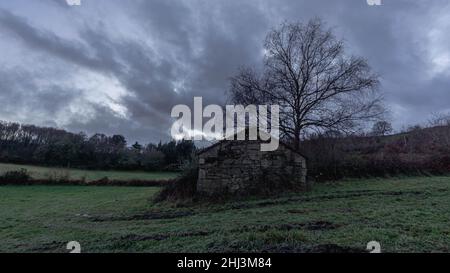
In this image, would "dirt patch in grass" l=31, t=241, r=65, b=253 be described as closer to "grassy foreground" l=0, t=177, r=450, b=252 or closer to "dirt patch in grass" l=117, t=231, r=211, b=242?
"grassy foreground" l=0, t=177, r=450, b=252

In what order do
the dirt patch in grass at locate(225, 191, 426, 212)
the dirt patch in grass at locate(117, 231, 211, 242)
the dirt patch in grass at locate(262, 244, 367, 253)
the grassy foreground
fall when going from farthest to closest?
the dirt patch in grass at locate(225, 191, 426, 212), the dirt patch in grass at locate(117, 231, 211, 242), the grassy foreground, the dirt patch in grass at locate(262, 244, 367, 253)

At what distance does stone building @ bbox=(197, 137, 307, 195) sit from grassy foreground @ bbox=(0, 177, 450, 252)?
1.15 m

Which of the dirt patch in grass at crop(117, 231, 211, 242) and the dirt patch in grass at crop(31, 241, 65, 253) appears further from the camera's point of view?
the dirt patch in grass at crop(117, 231, 211, 242)

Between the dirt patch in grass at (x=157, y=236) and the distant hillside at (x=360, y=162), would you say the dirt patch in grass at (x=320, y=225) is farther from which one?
the distant hillside at (x=360, y=162)

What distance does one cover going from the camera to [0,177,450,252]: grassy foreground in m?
5.12

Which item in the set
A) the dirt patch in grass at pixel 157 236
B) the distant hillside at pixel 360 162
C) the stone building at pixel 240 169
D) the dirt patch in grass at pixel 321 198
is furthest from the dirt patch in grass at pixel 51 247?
the distant hillside at pixel 360 162

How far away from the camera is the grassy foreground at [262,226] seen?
5117mm

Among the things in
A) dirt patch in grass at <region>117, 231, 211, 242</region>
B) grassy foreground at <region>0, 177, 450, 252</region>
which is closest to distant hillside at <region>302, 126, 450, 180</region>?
grassy foreground at <region>0, 177, 450, 252</region>

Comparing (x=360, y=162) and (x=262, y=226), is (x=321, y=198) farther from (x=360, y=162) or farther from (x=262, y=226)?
(x=360, y=162)

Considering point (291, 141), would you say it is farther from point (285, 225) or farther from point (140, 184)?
point (140, 184)

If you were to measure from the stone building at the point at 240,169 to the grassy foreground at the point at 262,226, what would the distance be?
3.76ft

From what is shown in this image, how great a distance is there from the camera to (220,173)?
496 inches

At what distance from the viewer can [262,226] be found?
6.72m
